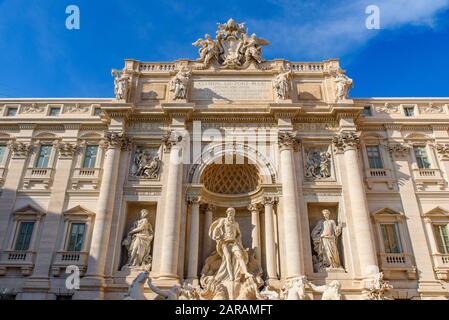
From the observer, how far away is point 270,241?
2022 cm

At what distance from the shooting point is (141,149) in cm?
2320

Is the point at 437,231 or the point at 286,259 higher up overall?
the point at 437,231

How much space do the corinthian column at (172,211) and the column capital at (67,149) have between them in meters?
5.98

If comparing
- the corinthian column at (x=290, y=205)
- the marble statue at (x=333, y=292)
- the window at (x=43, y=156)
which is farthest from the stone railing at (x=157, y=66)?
the marble statue at (x=333, y=292)

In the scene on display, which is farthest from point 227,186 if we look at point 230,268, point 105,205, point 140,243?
point 105,205

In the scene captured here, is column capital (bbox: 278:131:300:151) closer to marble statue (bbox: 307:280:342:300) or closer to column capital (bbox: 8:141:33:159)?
marble statue (bbox: 307:280:342:300)

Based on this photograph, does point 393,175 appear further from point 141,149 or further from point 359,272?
point 141,149

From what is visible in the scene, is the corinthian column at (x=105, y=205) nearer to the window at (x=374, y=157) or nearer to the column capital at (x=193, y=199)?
the column capital at (x=193, y=199)

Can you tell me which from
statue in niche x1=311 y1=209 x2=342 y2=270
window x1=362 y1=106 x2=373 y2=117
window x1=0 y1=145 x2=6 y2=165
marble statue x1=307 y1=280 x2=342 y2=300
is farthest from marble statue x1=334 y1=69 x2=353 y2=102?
window x1=0 y1=145 x2=6 y2=165

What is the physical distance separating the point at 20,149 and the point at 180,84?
36.5 feet

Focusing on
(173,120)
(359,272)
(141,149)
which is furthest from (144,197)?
(359,272)

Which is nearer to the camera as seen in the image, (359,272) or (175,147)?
(359,272)

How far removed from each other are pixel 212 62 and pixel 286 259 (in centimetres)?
1435

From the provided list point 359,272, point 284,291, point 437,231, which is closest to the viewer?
point 284,291
